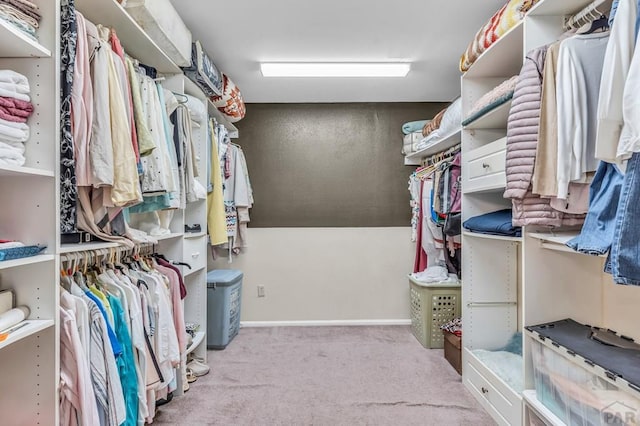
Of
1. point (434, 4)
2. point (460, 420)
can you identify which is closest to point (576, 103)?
point (434, 4)

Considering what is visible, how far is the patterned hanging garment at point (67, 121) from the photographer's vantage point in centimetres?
121

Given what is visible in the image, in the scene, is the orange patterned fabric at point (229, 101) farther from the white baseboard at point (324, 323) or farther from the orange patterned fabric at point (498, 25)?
the white baseboard at point (324, 323)

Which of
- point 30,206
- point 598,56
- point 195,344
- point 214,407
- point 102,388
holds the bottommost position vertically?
point 214,407

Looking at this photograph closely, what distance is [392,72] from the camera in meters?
2.89

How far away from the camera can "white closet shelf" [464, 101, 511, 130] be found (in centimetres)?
193

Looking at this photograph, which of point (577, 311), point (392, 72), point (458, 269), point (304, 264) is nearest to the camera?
point (577, 311)

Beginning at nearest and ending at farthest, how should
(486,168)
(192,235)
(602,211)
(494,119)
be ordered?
(602,211) < (486,168) < (494,119) < (192,235)

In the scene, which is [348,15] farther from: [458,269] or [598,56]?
[458,269]

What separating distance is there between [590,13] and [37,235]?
89.7 inches

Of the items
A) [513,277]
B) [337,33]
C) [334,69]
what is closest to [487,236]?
[513,277]

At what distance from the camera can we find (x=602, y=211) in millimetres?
1164

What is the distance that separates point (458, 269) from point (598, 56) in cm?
217

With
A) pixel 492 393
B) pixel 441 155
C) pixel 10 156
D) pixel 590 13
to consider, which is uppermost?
pixel 590 13

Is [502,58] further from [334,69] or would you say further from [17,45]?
[17,45]
